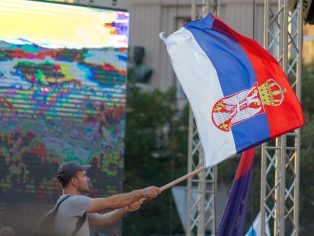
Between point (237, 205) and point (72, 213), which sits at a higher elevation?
point (72, 213)

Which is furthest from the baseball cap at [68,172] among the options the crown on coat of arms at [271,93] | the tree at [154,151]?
the tree at [154,151]

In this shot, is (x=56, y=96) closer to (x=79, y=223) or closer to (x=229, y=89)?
(x=229, y=89)

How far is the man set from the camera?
6.61 m

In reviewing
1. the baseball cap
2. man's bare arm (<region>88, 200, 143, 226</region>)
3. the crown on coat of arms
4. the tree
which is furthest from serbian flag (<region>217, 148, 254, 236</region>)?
the tree

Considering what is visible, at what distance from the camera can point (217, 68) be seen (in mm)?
9414

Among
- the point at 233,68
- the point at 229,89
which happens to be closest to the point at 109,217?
the point at 229,89

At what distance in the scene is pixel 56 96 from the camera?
15.1 m

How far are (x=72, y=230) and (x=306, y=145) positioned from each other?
56.9 ft

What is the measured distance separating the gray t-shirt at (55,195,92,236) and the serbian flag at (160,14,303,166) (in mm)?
1947

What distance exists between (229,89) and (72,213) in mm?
2888

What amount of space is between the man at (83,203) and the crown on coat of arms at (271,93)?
2317 mm

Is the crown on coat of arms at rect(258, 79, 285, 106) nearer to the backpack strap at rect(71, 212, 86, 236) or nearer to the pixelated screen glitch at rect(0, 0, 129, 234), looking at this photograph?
A: the backpack strap at rect(71, 212, 86, 236)

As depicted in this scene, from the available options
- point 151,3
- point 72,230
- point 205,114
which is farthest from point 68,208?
point 151,3

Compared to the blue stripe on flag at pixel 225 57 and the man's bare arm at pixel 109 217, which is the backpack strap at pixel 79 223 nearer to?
the man's bare arm at pixel 109 217
